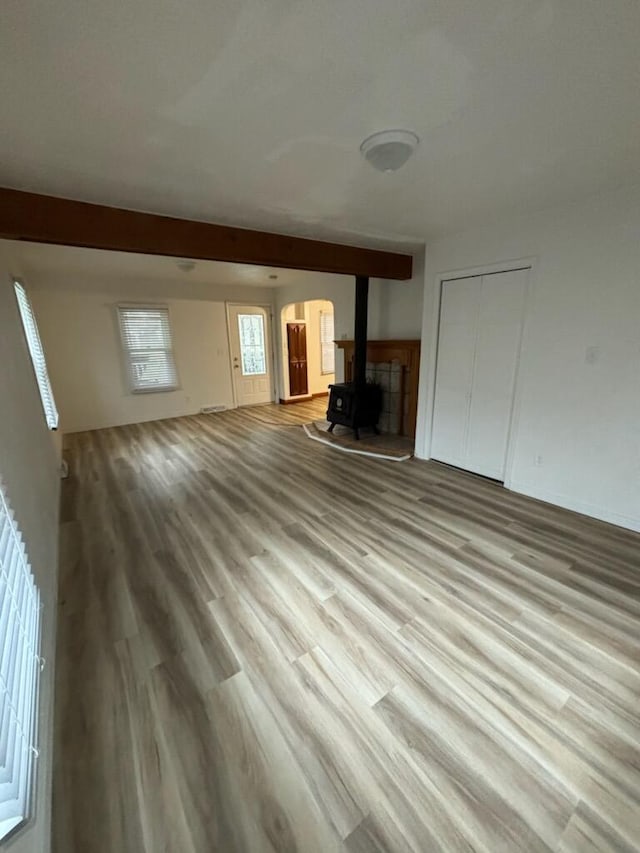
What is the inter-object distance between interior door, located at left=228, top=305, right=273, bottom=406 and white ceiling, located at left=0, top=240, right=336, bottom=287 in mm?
655

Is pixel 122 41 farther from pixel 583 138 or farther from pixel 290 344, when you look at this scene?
pixel 290 344

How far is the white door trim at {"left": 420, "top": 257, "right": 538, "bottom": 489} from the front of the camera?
9.95 ft

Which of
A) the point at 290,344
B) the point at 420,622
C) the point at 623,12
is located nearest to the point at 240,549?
the point at 420,622

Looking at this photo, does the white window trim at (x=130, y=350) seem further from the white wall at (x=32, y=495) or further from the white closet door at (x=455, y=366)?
the white closet door at (x=455, y=366)

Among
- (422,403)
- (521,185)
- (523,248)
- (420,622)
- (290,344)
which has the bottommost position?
(420,622)

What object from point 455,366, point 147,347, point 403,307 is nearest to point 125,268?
point 147,347

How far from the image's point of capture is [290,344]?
746 cm

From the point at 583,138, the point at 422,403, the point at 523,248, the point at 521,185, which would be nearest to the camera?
the point at 583,138

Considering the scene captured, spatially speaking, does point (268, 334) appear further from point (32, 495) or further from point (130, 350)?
point (32, 495)

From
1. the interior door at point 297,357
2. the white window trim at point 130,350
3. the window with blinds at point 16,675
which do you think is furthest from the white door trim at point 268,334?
the window with blinds at point 16,675

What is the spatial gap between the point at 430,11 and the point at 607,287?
234cm

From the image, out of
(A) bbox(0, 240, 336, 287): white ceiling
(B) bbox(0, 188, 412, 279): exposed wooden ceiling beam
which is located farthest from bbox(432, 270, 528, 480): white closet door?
(A) bbox(0, 240, 336, 287): white ceiling

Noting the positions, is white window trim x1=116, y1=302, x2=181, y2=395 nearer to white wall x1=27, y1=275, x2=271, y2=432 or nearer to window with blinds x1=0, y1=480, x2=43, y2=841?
white wall x1=27, y1=275, x2=271, y2=432

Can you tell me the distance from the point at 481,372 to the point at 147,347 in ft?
17.7
